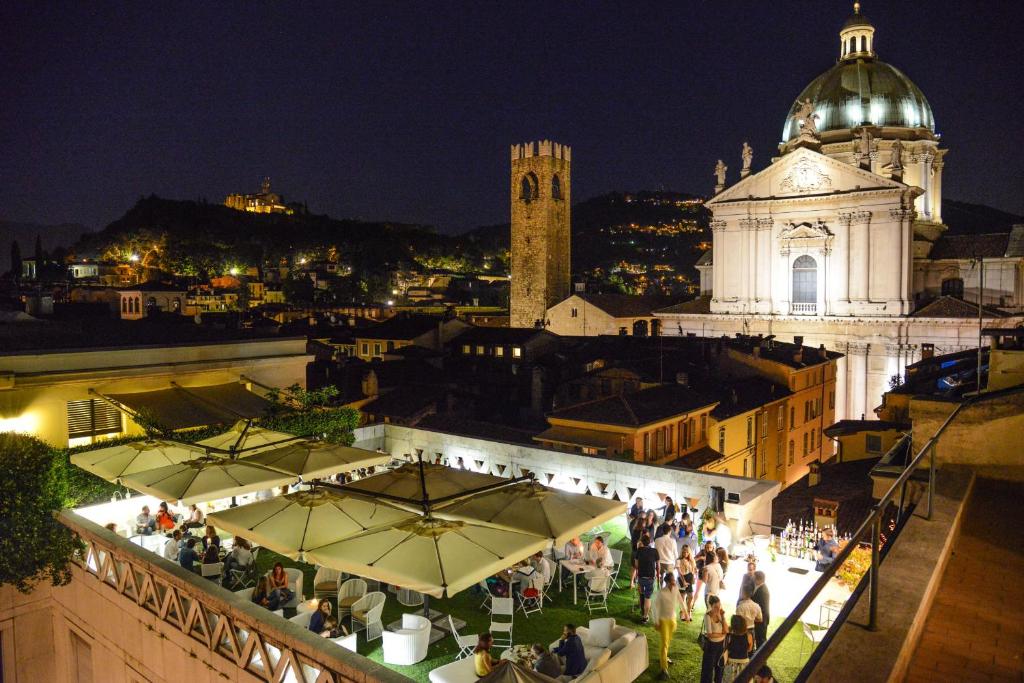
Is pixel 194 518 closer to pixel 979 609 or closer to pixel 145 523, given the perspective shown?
pixel 145 523

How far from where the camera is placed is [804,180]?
146 feet

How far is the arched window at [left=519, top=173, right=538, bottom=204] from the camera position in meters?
72.0

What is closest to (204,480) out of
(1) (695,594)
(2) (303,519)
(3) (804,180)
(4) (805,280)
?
(2) (303,519)

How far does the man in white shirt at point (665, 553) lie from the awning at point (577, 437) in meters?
11.8

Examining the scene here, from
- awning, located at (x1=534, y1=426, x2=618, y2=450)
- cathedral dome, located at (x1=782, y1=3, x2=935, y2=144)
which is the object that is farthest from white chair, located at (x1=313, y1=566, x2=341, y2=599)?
cathedral dome, located at (x1=782, y1=3, x2=935, y2=144)

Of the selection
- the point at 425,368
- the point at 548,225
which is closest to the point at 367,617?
the point at 425,368

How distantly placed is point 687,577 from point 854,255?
39.5 metres

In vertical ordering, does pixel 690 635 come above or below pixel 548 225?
below

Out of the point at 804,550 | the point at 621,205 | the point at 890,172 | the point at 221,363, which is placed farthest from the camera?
the point at 621,205

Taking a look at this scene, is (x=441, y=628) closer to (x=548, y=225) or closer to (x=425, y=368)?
(x=425, y=368)

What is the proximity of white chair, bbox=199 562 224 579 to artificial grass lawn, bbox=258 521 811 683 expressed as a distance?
1293 millimetres

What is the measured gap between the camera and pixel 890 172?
4441 centimetres

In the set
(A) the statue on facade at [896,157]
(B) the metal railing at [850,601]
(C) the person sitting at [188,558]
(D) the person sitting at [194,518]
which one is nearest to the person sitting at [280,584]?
(C) the person sitting at [188,558]

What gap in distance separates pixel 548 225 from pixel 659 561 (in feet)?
204
